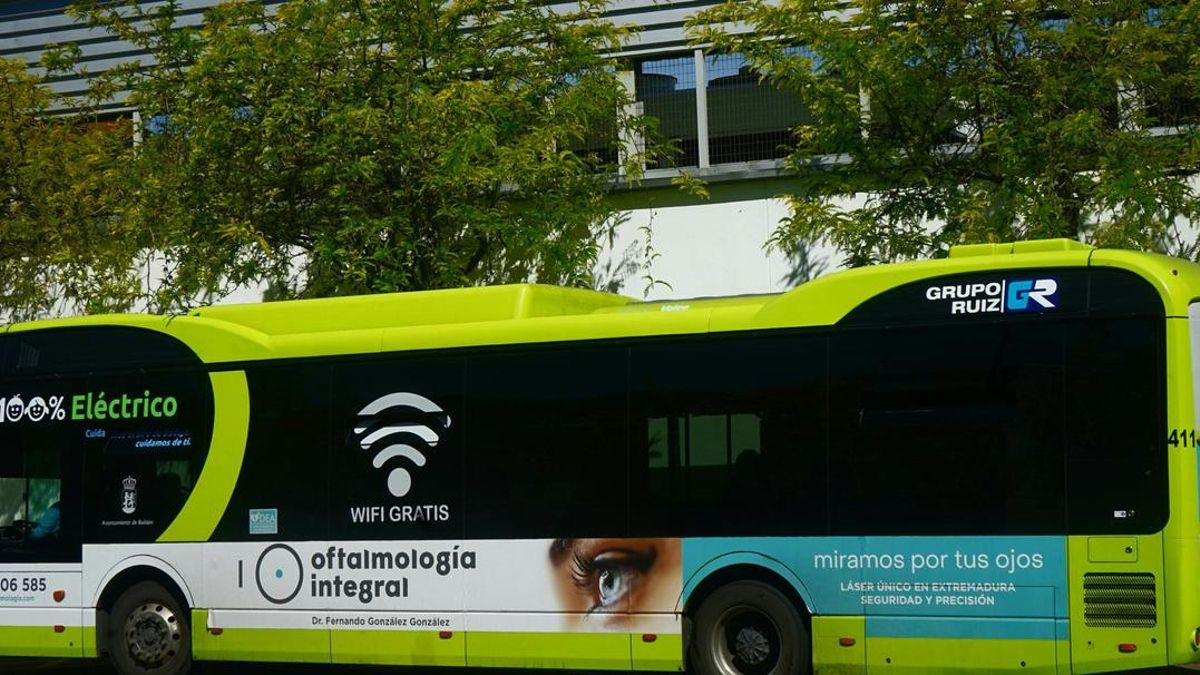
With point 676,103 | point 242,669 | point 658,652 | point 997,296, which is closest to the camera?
point 997,296

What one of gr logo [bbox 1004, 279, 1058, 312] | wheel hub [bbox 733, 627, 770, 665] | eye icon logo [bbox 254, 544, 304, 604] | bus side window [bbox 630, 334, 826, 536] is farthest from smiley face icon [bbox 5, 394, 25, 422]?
gr logo [bbox 1004, 279, 1058, 312]

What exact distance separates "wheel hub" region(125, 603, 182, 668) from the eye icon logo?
3.35ft

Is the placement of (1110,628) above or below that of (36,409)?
below

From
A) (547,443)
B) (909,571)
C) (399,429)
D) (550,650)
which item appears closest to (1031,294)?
(909,571)

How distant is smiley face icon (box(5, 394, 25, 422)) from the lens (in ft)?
48.5

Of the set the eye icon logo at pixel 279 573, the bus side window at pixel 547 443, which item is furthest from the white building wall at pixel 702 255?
the eye icon logo at pixel 279 573

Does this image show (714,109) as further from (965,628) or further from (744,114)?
(965,628)

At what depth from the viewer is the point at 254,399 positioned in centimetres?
1372

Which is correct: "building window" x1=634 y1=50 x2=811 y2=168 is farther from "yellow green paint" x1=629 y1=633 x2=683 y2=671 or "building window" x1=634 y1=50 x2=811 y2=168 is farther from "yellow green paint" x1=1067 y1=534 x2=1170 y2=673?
"yellow green paint" x1=1067 y1=534 x2=1170 y2=673

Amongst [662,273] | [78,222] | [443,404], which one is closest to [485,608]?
[443,404]

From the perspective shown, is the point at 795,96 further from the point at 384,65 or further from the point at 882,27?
the point at 384,65

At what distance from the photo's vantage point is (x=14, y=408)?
1481 centimetres

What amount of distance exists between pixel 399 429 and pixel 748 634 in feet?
10.8

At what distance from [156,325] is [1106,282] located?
315 inches
